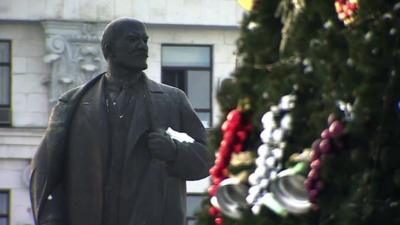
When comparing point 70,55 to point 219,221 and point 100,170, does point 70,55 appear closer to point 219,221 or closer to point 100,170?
point 100,170

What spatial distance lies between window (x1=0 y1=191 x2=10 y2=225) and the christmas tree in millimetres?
36111

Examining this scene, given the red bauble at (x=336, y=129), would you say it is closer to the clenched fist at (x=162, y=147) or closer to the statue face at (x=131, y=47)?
the clenched fist at (x=162, y=147)

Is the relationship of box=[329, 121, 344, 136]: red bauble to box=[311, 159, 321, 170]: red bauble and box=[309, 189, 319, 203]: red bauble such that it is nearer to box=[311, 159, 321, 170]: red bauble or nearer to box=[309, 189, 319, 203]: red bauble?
box=[311, 159, 321, 170]: red bauble

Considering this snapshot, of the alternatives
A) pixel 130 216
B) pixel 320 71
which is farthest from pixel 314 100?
pixel 130 216

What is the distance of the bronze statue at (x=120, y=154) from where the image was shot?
56.8 ft

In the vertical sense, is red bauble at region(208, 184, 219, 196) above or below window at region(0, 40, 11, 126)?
above

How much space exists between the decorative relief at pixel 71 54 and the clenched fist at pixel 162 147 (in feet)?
90.5

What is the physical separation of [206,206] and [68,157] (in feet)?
23.0

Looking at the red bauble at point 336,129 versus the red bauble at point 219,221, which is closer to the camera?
the red bauble at point 336,129

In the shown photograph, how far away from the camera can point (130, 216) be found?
56.7ft

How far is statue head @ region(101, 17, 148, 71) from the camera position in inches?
689

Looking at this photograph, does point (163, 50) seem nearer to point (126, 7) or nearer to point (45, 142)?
point (126, 7)

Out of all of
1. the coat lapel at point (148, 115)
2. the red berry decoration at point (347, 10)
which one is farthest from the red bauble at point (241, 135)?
the coat lapel at point (148, 115)

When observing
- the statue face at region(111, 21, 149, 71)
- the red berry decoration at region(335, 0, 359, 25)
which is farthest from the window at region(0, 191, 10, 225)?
the red berry decoration at region(335, 0, 359, 25)
